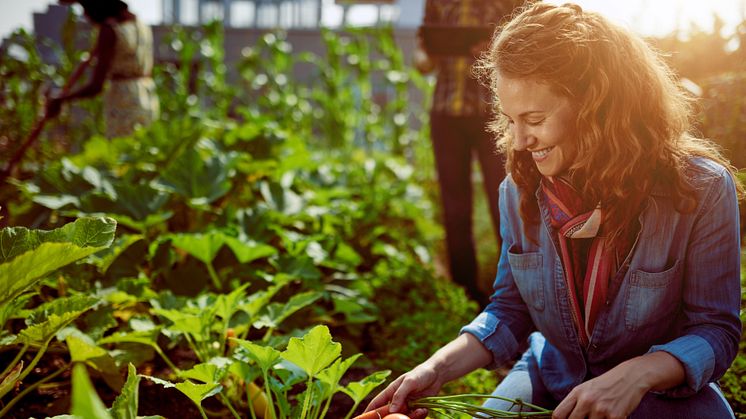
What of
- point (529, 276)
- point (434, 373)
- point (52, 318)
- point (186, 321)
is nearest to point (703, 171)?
point (529, 276)

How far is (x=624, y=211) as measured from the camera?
4.12ft

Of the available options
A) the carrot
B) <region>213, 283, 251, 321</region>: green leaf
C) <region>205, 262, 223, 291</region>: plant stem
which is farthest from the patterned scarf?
<region>205, 262, 223, 291</region>: plant stem

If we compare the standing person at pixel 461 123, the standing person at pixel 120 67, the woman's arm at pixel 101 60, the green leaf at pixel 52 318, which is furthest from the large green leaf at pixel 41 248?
the woman's arm at pixel 101 60

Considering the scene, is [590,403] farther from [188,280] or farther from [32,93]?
[32,93]

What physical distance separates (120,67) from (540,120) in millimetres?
3404

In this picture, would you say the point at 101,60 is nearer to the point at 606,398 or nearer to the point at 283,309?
the point at 283,309

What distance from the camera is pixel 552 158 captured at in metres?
1.27

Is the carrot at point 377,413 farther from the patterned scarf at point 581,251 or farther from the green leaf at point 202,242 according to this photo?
the green leaf at point 202,242

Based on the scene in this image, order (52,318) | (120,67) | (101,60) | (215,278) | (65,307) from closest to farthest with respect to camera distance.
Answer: (52,318), (65,307), (215,278), (101,60), (120,67)

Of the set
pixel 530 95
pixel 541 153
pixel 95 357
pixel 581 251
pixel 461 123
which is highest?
pixel 530 95

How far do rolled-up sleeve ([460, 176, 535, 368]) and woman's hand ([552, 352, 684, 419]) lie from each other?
1.06ft

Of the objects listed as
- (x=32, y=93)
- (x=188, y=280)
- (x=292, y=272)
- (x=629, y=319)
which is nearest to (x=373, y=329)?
(x=292, y=272)

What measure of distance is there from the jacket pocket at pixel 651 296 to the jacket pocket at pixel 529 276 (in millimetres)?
188

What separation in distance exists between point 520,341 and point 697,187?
529mm
